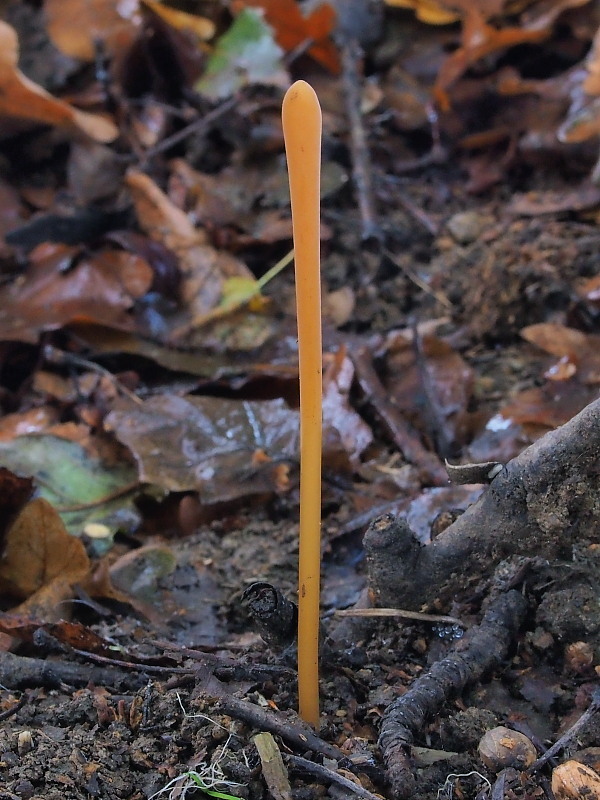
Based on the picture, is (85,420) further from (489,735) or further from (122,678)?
(489,735)

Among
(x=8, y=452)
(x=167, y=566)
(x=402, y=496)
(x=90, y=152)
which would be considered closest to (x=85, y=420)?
(x=8, y=452)

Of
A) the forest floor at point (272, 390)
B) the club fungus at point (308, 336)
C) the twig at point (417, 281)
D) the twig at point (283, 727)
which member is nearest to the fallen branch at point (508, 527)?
the forest floor at point (272, 390)

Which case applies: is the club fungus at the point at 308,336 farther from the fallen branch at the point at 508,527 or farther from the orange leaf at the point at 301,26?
the orange leaf at the point at 301,26

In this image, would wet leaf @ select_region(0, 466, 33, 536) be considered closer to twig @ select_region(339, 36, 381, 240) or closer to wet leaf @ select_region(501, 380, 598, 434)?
wet leaf @ select_region(501, 380, 598, 434)

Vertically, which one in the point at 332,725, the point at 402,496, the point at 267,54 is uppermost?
the point at 267,54

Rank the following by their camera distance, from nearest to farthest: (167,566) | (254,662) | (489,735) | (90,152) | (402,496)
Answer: (489,735) < (254,662) < (167,566) < (402,496) < (90,152)

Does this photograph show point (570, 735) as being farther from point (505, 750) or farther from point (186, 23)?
point (186, 23)

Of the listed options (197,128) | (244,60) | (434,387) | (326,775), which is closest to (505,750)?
(326,775)
